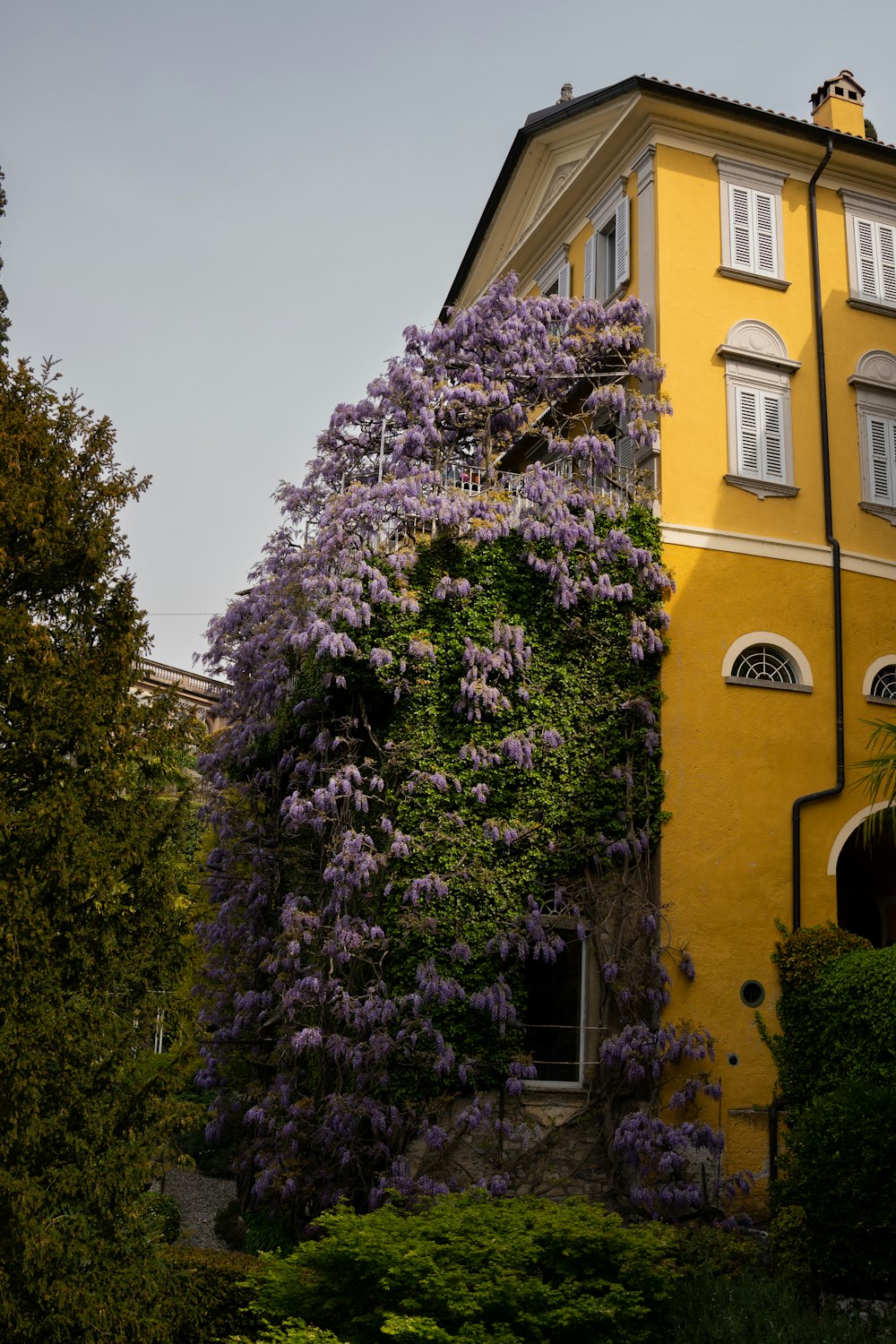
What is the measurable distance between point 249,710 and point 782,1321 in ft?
36.2

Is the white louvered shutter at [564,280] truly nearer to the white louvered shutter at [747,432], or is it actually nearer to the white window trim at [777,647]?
the white louvered shutter at [747,432]

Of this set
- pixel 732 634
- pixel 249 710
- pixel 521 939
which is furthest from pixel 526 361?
pixel 521 939

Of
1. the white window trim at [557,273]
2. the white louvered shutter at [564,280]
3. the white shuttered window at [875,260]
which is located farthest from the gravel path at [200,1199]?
the white shuttered window at [875,260]

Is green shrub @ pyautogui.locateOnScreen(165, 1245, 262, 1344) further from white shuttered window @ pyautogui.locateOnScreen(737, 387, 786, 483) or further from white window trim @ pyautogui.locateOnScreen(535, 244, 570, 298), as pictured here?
white window trim @ pyautogui.locateOnScreen(535, 244, 570, 298)

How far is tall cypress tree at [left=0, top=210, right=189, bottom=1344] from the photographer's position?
8.08 meters

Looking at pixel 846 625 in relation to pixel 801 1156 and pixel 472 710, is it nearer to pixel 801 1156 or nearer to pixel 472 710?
pixel 472 710

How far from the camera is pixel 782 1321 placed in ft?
27.3

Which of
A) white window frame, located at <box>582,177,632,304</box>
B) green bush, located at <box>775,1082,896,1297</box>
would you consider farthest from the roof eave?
green bush, located at <box>775,1082,896,1297</box>

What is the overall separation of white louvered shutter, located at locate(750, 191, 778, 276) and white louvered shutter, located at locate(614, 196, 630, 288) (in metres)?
1.70

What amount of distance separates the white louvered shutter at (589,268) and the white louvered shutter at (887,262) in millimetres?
3972

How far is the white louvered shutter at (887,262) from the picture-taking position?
→ 17.7 metres

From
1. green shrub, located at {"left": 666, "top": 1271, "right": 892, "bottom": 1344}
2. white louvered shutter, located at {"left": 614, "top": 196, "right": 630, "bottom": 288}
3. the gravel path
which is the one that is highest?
white louvered shutter, located at {"left": 614, "top": 196, "right": 630, "bottom": 288}

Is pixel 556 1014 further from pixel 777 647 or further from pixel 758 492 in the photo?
pixel 758 492

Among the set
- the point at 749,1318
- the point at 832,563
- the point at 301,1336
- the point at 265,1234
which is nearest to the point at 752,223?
the point at 832,563
